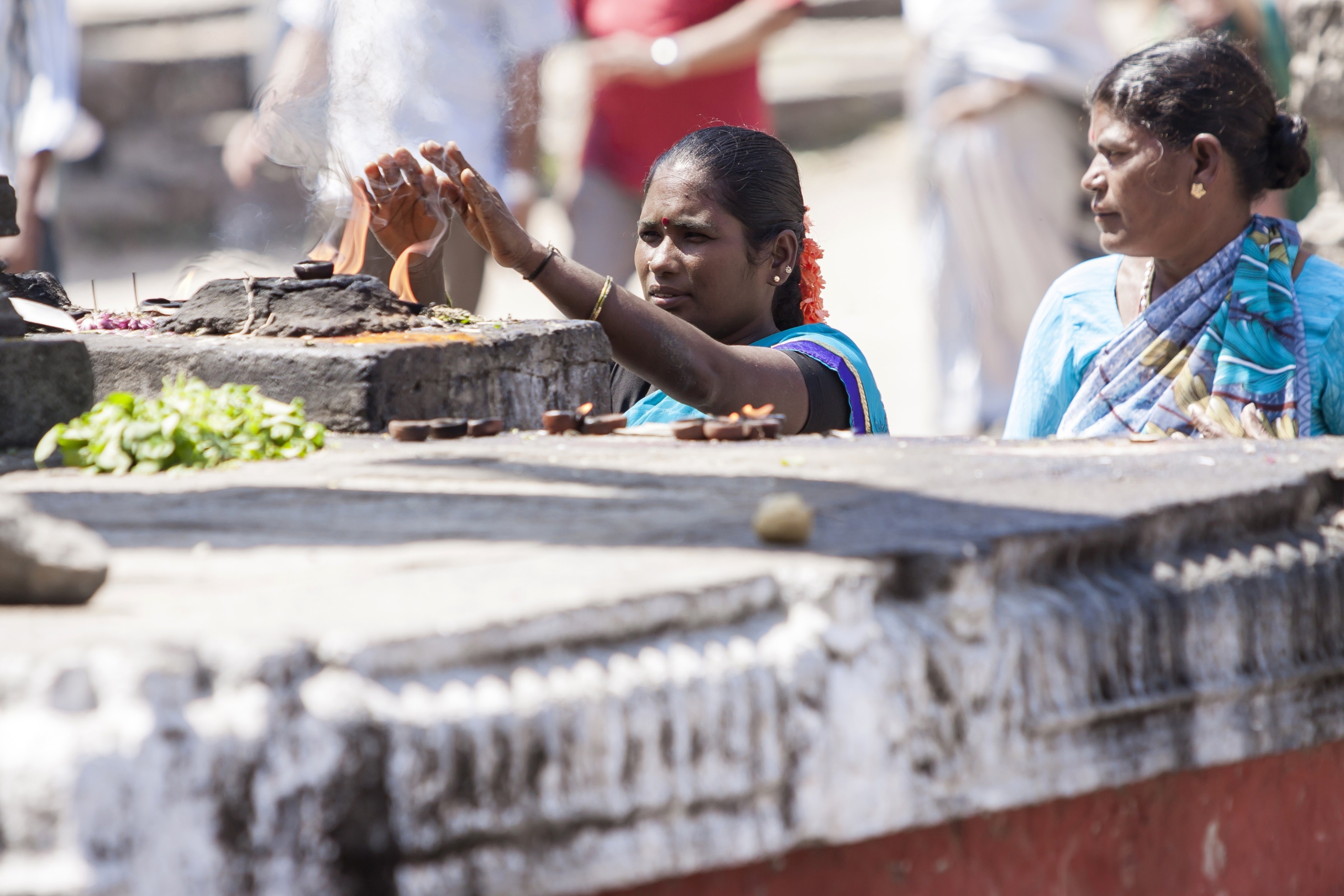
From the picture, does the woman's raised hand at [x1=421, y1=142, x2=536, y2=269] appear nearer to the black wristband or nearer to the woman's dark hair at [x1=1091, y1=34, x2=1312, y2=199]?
the black wristband

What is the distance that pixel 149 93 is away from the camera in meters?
13.9

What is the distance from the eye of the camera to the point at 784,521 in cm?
193

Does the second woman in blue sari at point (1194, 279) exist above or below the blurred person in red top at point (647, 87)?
below

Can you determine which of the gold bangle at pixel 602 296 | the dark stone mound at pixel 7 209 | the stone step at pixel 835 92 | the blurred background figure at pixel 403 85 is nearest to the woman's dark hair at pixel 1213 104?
the gold bangle at pixel 602 296

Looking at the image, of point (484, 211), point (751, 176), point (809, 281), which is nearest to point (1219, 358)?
point (809, 281)

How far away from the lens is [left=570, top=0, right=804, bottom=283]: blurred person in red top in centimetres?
625

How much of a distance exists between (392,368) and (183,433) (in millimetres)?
628

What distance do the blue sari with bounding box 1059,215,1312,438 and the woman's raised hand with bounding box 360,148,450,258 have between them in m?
1.62

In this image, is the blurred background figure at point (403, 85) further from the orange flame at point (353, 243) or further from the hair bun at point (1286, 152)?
the hair bun at point (1286, 152)

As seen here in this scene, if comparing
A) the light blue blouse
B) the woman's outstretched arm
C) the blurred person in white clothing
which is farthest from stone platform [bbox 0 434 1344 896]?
the blurred person in white clothing

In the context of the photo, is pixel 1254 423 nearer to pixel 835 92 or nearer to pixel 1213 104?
pixel 1213 104

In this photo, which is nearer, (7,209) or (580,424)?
(580,424)

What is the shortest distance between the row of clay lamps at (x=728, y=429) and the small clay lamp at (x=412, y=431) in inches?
19.5

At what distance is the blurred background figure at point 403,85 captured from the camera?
197 inches
